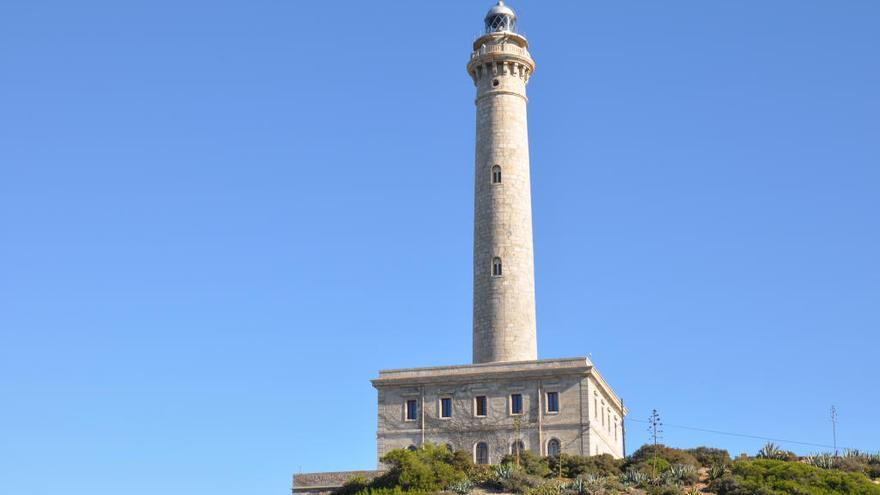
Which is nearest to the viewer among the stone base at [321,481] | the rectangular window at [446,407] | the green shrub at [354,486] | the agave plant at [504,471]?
the agave plant at [504,471]

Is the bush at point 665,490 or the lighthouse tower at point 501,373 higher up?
the lighthouse tower at point 501,373

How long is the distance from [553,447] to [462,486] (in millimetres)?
9178

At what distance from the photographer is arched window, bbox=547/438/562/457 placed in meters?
67.9

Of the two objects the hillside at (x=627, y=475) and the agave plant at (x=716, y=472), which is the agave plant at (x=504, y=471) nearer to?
the hillside at (x=627, y=475)

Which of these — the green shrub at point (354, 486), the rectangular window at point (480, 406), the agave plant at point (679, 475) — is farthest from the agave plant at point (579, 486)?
the rectangular window at point (480, 406)

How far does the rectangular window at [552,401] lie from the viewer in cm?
6844

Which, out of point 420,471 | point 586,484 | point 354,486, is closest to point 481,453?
point 354,486

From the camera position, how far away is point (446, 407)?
69875 mm

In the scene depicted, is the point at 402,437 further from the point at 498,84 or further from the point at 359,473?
the point at 498,84

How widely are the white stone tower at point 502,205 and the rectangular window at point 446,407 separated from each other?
2.76m

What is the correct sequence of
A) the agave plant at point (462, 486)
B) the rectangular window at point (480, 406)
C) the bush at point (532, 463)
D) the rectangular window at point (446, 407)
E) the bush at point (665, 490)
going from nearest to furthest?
the bush at point (665, 490), the agave plant at point (462, 486), the bush at point (532, 463), the rectangular window at point (480, 406), the rectangular window at point (446, 407)

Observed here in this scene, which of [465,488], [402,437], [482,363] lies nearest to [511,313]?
[482,363]

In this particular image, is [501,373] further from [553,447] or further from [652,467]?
[652,467]

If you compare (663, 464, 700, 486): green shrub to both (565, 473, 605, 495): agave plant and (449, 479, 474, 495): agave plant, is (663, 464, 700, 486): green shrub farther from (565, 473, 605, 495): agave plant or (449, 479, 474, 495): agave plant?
(449, 479, 474, 495): agave plant
